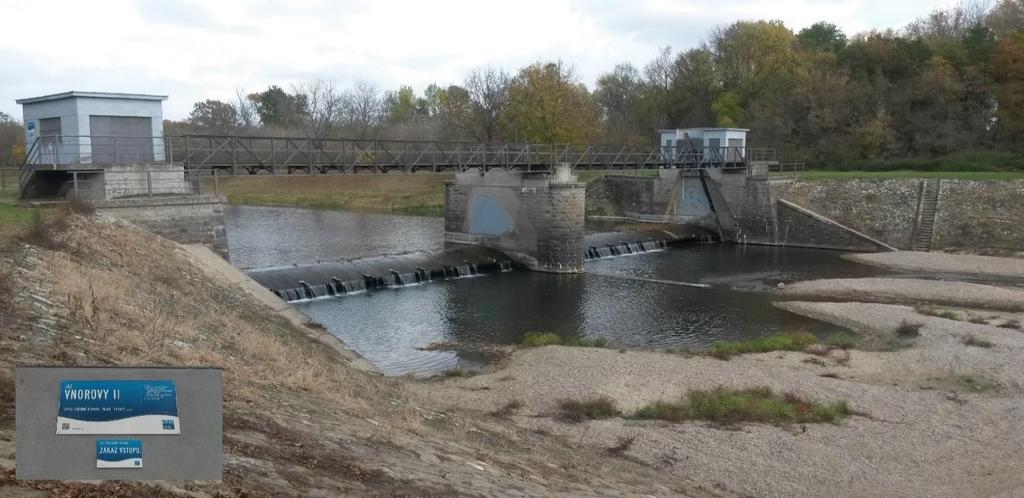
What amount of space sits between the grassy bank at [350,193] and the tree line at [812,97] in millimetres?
5806

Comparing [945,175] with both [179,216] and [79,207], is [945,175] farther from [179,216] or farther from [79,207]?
[79,207]

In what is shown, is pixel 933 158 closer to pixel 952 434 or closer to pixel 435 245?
pixel 435 245

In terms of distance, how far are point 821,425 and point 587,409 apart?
13.8 feet

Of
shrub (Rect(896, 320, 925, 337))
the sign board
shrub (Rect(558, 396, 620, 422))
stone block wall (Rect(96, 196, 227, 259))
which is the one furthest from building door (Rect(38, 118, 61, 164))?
shrub (Rect(896, 320, 925, 337))

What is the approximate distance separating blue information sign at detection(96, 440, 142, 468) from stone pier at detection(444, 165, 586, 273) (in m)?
32.3

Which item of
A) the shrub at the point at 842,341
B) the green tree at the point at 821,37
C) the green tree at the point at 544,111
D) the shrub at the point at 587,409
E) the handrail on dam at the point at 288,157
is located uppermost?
the green tree at the point at 821,37

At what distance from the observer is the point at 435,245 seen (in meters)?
43.8

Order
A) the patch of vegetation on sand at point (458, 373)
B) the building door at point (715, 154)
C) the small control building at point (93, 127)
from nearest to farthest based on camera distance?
the patch of vegetation on sand at point (458, 373)
the small control building at point (93, 127)
the building door at point (715, 154)

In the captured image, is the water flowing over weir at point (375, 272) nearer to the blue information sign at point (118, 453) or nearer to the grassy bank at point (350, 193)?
the blue information sign at point (118, 453)

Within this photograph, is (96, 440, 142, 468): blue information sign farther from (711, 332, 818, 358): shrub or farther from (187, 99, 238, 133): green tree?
(187, 99, 238, 133): green tree

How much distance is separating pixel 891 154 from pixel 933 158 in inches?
121

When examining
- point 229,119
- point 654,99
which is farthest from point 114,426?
point 229,119

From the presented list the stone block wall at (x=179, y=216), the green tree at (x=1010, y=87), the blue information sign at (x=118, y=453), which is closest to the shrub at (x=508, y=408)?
the blue information sign at (x=118, y=453)

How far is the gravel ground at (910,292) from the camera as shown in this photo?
1126 inches
